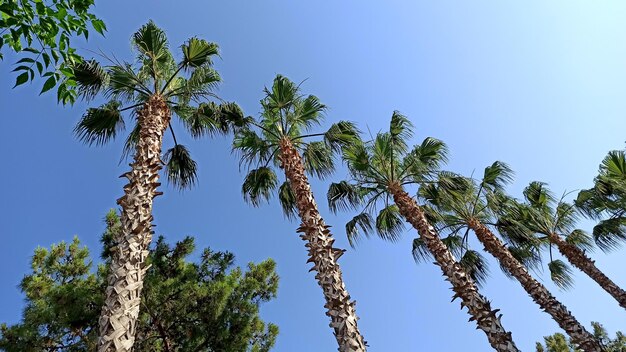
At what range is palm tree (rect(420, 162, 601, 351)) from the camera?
31.2ft

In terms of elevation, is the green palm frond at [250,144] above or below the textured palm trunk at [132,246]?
above

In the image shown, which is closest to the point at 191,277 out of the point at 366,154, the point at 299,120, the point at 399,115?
the point at 299,120

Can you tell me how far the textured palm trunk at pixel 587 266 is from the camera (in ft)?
37.8

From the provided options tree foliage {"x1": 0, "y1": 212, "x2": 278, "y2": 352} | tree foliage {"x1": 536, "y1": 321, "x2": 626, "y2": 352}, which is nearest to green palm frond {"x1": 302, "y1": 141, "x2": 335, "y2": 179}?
tree foliage {"x1": 0, "y1": 212, "x2": 278, "y2": 352}

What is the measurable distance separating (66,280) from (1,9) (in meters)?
10.1

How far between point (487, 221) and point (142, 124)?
35.4ft

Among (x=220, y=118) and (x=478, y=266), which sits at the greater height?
(x=220, y=118)

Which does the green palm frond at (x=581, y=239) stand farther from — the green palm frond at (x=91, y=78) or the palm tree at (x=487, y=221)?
the green palm frond at (x=91, y=78)

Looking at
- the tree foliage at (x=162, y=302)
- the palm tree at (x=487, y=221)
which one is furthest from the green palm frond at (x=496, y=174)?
the tree foliage at (x=162, y=302)

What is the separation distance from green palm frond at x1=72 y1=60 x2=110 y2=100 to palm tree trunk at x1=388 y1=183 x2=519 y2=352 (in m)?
7.68

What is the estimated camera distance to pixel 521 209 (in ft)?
43.4

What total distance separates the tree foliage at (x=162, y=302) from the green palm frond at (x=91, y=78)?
4185 millimetres

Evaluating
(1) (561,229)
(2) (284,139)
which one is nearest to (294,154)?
(2) (284,139)

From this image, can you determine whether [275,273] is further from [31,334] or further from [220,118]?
[31,334]
